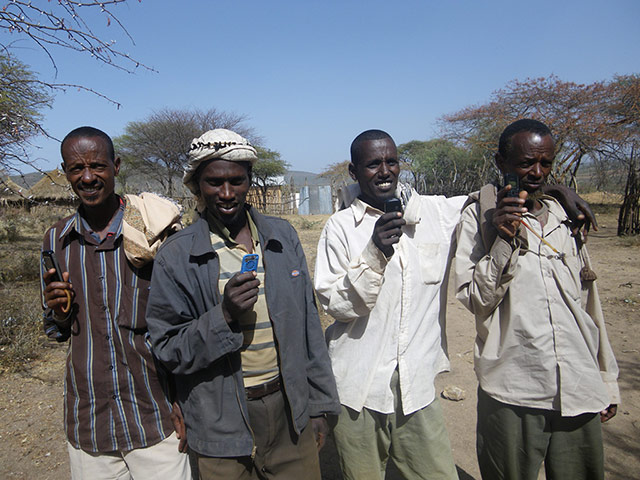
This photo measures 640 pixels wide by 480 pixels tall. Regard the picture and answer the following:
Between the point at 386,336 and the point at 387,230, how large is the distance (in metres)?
0.47

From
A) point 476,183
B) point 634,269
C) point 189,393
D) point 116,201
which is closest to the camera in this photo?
point 189,393

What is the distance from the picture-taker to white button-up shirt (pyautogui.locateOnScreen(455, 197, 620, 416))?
1615mm

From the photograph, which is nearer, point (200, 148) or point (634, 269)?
point (200, 148)

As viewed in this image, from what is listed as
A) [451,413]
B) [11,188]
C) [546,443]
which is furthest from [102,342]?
[11,188]

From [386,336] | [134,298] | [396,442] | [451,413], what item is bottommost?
[451,413]

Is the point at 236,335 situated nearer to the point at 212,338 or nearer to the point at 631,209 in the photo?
the point at 212,338

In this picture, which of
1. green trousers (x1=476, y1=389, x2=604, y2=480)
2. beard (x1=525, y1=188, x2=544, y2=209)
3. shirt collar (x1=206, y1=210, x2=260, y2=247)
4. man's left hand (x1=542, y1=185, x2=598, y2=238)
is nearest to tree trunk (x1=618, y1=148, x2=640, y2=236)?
man's left hand (x1=542, y1=185, x2=598, y2=238)

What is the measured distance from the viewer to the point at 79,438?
160 centimetres

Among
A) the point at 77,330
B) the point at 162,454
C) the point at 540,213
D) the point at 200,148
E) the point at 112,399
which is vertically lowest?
the point at 162,454

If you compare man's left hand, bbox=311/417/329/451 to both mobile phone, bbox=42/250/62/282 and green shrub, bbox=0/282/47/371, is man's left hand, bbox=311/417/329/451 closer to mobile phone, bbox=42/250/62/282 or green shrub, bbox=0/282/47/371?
mobile phone, bbox=42/250/62/282

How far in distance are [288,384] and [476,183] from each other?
59.5 ft

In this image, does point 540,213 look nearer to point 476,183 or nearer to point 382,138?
point 382,138

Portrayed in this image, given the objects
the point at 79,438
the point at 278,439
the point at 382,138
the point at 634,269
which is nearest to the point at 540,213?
the point at 382,138

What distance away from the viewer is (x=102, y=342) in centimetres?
160
